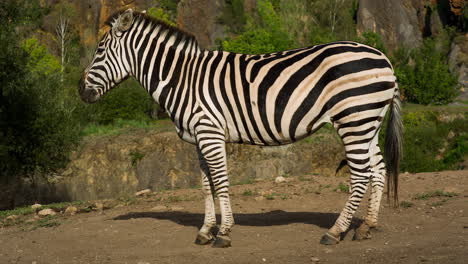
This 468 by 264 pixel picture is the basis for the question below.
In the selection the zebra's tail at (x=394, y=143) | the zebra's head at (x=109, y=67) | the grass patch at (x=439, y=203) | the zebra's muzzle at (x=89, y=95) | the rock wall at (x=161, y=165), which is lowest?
the rock wall at (x=161, y=165)

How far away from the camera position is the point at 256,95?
24.8ft

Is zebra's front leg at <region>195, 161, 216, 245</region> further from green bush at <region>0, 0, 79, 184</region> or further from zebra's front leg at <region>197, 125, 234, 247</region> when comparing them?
green bush at <region>0, 0, 79, 184</region>

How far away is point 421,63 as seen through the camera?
147ft

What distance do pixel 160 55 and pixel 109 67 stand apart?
79 cm

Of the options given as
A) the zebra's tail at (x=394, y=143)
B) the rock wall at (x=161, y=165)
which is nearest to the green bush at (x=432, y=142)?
the rock wall at (x=161, y=165)

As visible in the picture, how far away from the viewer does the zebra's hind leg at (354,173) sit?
714 cm

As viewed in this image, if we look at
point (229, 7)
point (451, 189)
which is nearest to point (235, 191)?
point (451, 189)

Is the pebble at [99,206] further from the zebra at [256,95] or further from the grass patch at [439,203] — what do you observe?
the grass patch at [439,203]

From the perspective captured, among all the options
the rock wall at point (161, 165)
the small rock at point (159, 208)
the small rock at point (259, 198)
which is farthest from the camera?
the rock wall at point (161, 165)

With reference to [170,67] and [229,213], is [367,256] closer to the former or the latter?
[229,213]

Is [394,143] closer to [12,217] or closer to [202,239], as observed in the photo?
[202,239]

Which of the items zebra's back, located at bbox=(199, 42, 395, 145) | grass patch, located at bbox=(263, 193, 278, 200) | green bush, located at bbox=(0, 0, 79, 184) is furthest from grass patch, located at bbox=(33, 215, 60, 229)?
green bush, located at bbox=(0, 0, 79, 184)

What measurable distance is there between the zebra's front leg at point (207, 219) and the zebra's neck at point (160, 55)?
1.07m

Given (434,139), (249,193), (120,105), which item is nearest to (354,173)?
(249,193)
